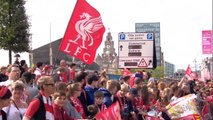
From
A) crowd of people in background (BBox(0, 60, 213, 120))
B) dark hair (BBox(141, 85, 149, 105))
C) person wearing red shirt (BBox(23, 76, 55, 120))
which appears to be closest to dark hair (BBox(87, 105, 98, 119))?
crowd of people in background (BBox(0, 60, 213, 120))

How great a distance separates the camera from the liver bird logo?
1125cm

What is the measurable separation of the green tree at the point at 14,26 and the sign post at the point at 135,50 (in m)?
23.0

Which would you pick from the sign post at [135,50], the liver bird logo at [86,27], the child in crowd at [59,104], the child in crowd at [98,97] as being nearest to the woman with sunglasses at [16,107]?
the child in crowd at [59,104]

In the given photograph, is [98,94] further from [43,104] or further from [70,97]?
[43,104]

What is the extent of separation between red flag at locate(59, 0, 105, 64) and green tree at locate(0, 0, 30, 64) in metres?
29.0

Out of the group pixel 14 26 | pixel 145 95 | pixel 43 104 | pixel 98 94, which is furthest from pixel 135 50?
pixel 14 26

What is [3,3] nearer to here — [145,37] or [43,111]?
[145,37]

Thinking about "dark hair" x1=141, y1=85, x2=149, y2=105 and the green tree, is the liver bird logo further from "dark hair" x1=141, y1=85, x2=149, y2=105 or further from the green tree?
the green tree

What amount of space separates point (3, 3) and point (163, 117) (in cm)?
3393

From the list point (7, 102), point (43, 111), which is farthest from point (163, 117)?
point (7, 102)

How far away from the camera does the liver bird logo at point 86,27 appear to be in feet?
36.9

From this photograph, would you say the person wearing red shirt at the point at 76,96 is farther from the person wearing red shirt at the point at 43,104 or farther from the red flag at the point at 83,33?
the red flag at the point at 83,33

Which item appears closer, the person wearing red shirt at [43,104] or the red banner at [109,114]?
the person wearing red shirt at [43,104]

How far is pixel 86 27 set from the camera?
11508 mm
